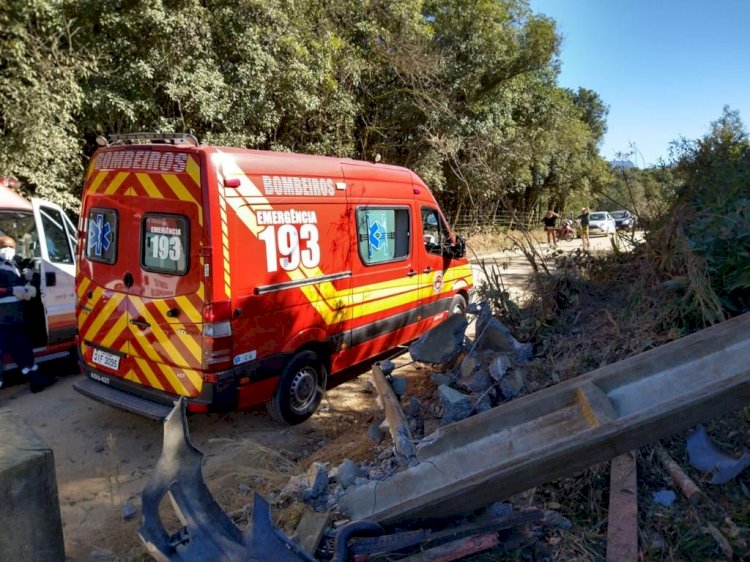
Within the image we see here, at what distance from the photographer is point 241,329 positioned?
422cm

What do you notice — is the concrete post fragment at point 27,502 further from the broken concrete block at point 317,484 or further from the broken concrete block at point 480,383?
the broken concrete block at point 480,383

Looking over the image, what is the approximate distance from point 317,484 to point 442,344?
1845mm

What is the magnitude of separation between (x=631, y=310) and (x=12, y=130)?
31.0ft

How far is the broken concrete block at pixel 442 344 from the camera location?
451 cm

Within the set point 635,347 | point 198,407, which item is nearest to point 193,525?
point 198,407

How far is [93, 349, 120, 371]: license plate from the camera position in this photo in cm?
454

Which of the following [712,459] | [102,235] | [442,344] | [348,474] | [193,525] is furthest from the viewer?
[102,235]

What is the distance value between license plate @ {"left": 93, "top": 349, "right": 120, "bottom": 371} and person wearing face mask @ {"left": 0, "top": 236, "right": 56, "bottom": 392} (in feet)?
5.51

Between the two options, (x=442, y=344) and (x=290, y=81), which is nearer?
(x=442, y=344)

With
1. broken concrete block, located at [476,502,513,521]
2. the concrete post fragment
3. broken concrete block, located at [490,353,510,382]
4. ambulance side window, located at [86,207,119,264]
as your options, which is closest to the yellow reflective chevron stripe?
ambulance side window, located at [86,207,119,264]

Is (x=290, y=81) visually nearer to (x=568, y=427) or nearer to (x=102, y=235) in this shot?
(x=102, y=235)

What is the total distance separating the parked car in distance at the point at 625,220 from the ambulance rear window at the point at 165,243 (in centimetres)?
372

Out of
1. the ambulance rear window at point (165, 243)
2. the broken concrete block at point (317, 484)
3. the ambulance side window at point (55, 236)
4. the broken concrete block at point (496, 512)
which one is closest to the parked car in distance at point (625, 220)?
the broken concrete block at point (496, 512)

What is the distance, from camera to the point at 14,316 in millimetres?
5668
